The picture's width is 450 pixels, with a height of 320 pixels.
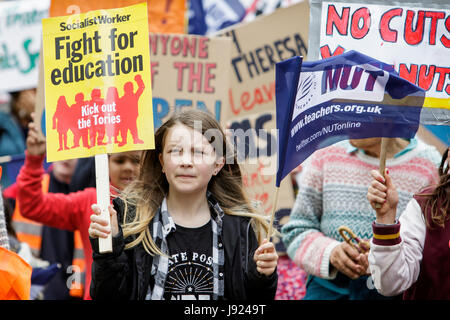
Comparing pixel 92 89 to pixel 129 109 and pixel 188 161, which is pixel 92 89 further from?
pixel 188 161

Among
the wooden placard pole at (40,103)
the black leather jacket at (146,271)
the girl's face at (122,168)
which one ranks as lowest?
the black leather jacket at (146,271)

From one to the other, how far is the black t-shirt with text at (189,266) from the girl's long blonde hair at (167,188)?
0.13 meters

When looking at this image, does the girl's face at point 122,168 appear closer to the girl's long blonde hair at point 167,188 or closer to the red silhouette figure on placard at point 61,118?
the girl's long blonde hair at point 167,188

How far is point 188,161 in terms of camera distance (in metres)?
3.27

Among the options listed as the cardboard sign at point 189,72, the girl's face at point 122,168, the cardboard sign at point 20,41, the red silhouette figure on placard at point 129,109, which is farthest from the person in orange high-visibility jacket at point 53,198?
the cardboard sign at point 20,41

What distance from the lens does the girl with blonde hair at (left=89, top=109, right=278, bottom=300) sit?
10.2 ft

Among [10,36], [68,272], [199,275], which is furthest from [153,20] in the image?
[199,275]

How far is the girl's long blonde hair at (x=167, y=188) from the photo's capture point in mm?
3318

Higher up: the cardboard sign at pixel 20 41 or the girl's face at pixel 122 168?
the cardboard sign at pixel 20 41

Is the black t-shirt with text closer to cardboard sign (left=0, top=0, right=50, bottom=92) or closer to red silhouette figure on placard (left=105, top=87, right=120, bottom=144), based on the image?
red silhouette figure on placard (left=105, top=87, right=120, bottom=144)

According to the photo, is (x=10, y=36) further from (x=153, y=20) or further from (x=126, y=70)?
(x=126, y=70)

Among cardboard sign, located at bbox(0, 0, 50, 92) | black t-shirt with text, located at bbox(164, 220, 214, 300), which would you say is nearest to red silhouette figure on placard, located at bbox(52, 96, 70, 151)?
black t-shirt with text, located at bbox(164, 220, 214, 300)

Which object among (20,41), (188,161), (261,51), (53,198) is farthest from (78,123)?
(20,41)

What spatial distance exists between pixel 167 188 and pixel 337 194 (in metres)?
1.01
